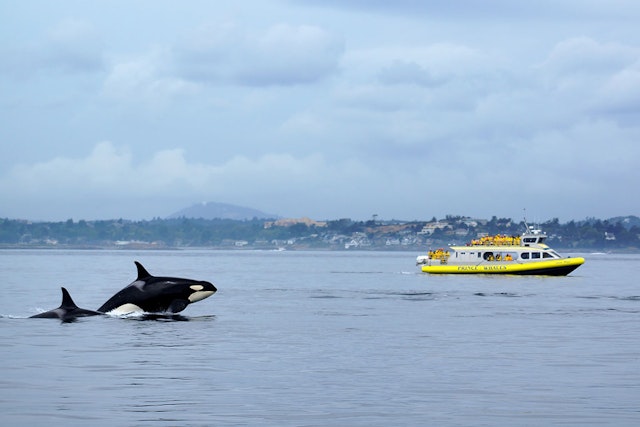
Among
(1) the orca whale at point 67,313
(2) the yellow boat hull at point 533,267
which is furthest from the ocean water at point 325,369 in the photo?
(2) the yellow boat hull at point 533,267

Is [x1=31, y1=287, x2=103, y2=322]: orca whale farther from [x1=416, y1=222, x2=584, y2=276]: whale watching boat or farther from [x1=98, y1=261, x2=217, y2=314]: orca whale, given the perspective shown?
[x1=416, y1=222, x2=584, y2=276]: whale watching boat

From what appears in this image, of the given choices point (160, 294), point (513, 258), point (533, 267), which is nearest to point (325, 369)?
point (160, 294)

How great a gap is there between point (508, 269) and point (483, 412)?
272 ft

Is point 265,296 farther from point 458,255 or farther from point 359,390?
point 359,390

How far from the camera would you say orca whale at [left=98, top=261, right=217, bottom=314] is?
44.1 meters

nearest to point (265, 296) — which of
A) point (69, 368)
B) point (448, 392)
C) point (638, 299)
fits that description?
point (638, 299)

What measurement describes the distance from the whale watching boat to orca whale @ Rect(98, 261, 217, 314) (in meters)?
63.0

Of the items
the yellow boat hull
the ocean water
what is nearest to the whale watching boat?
the yellow boat hull

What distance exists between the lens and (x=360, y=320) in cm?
4856

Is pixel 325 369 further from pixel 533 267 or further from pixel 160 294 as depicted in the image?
pixel 533 267

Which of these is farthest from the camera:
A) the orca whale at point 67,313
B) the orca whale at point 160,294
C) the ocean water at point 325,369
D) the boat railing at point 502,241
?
the boat railing at point 502,241

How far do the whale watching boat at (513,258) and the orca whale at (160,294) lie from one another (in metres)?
63.0

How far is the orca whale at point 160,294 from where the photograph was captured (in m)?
44.1

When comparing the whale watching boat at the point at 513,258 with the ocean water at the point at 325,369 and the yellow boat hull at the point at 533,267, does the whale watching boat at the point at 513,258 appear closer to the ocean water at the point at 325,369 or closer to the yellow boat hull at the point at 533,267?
the yellow boat hull at the point at 533,267
